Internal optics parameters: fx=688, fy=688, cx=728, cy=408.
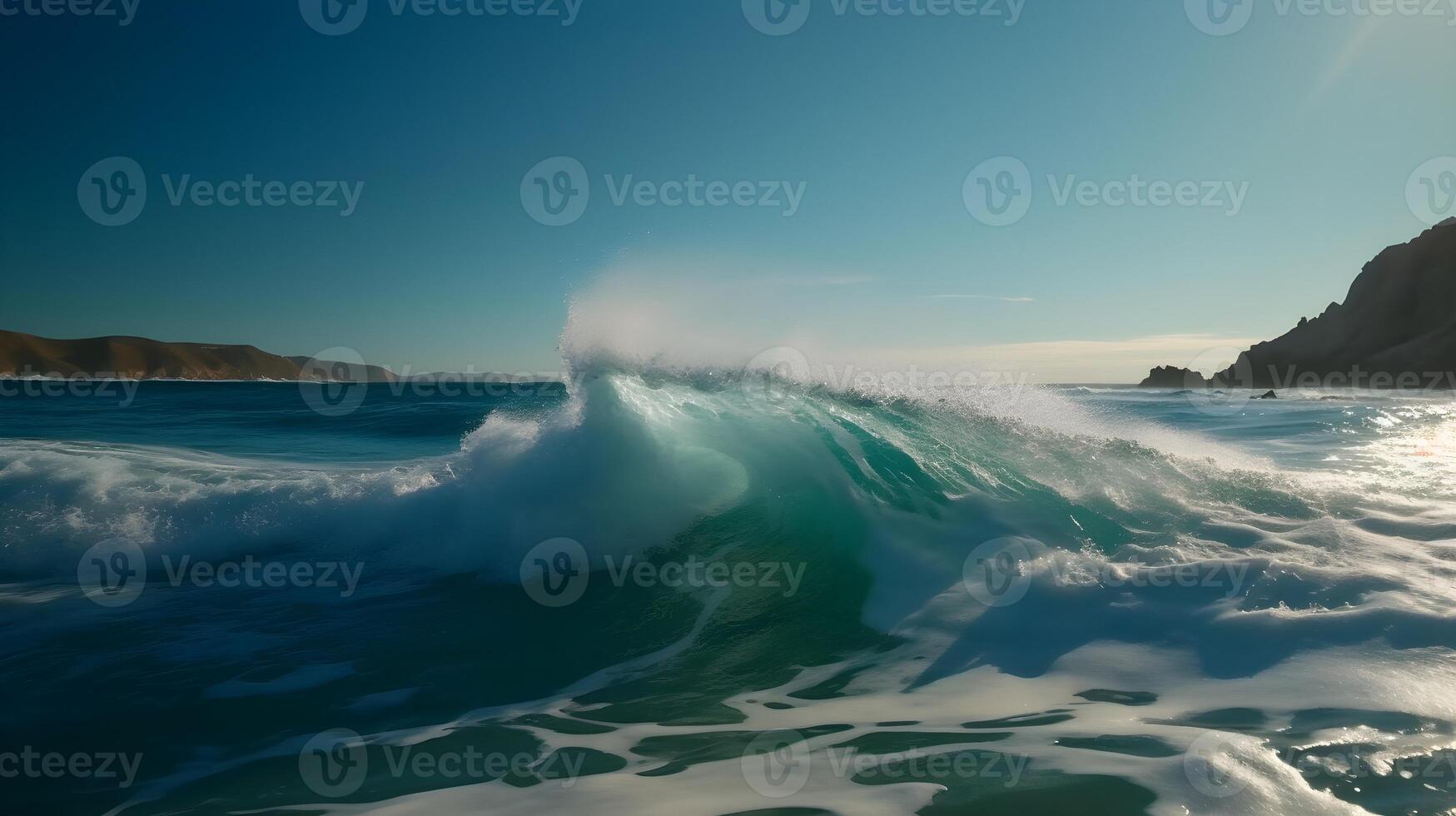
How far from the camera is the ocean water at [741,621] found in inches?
123

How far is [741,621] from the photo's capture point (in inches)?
224

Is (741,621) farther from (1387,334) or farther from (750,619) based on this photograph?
(1387,334)

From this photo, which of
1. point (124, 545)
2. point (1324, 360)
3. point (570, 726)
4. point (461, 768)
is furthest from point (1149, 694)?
point (1324, 360)

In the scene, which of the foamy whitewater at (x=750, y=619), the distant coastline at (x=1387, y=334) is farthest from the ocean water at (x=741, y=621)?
the distant coastline at (x=1387, y=334)

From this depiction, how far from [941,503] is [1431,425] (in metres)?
21.9

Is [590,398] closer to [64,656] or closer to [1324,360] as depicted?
[64,656]

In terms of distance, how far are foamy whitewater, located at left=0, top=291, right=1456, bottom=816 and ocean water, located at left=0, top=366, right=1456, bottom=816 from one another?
30mm

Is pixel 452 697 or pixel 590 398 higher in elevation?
pixel 590 398

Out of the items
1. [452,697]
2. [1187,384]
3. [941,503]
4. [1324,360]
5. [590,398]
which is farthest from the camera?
[1187,384]

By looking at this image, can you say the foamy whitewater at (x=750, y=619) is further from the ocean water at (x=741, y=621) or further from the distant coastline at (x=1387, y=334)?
the distant coastline at (x=1387, y=334)

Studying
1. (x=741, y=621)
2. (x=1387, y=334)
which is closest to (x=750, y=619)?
(x=741, y=621)

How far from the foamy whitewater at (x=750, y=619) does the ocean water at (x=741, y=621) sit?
0.10 feet

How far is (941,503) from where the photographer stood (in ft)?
23.4

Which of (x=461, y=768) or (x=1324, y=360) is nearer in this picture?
(x=461, y=768)
